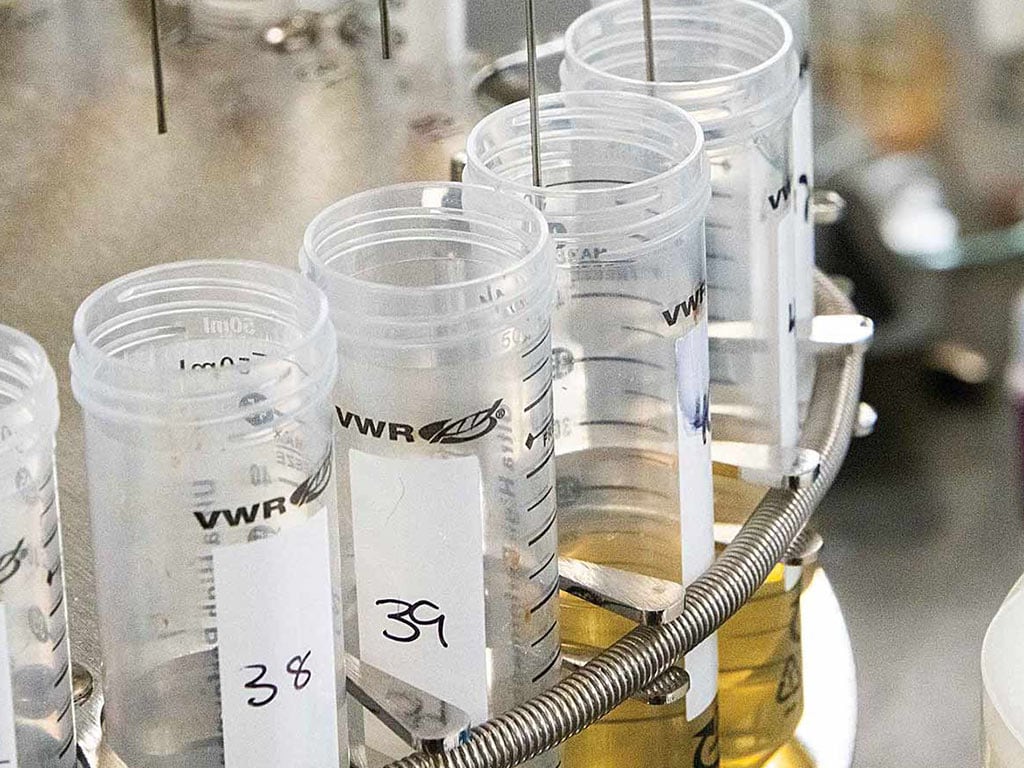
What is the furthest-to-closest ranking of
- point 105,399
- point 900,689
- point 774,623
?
point 900,689, point 774,623, point 105,399

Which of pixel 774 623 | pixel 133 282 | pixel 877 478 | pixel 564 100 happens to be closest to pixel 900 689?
pixel 877 478

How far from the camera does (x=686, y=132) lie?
0.62m

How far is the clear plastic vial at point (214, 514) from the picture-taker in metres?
0.49

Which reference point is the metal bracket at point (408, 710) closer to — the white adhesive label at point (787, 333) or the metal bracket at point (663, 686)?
the metal bracket at point (663, 686)

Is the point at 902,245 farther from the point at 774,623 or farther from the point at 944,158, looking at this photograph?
the point at 774,623

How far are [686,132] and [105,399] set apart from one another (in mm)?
231

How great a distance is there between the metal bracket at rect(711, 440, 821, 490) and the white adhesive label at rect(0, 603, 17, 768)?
298 mm

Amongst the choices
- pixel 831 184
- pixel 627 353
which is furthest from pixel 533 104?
pixel 831 184

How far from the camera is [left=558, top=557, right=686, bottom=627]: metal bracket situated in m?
0.59

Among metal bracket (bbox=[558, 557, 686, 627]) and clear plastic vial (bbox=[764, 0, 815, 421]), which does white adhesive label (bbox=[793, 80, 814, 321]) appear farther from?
metal bracket (bbox=[558, 557, 686, 627])

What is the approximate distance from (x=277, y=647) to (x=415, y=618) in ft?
0.19

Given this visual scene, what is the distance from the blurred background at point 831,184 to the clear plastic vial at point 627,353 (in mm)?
183

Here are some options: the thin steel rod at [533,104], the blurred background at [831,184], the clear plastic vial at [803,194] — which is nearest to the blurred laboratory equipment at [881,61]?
the blurred background at [831,184]

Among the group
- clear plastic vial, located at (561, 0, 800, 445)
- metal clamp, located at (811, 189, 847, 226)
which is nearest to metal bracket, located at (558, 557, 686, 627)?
clear plastic vial, located at (561, 0, 800, 445)
